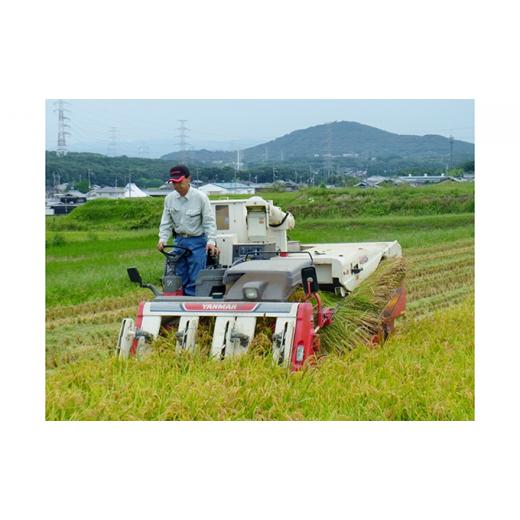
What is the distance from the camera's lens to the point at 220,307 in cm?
659

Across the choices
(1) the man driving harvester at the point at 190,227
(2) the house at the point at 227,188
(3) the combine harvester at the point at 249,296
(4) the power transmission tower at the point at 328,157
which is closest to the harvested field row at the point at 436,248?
(4) the power transmission tower at the point at 328,157

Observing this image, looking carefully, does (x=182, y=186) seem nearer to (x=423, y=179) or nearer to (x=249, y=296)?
(x=249, y=296)

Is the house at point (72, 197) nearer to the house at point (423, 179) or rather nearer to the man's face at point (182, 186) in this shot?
the man's face at point (182, 186)

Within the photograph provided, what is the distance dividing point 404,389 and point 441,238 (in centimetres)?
1116

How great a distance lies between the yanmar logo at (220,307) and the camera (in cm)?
652

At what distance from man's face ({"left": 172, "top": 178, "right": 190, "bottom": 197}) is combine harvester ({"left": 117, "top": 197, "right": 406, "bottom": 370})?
569 mm

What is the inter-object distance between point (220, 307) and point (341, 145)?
6.00 metres

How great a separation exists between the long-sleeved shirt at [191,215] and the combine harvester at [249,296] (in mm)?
242

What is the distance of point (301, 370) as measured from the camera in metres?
6.21

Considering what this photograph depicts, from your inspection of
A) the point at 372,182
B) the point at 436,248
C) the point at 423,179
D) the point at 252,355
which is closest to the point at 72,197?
the point at 252,355

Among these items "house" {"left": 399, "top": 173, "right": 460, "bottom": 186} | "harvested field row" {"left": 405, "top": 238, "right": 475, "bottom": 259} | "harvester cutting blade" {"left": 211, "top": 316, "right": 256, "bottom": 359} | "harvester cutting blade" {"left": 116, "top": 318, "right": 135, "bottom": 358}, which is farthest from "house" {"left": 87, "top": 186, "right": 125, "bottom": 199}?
"harvested field row" {"left": 405, "top": 238, "right": 475, "bottom": 259}

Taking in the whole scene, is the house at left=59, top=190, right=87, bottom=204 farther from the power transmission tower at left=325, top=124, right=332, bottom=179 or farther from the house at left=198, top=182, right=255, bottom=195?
the power transmission tower at left=325, top=124, right=332, bottom=179

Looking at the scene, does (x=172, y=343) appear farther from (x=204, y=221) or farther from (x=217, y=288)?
(x=204, y=221)
